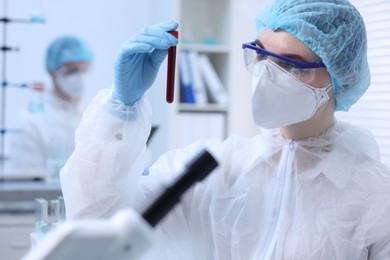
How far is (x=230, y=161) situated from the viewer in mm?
1295

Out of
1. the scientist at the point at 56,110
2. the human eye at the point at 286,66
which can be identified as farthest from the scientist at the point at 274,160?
the scientist at the point at 56,110

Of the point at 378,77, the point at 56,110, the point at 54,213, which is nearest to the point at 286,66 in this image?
the point at 378,77

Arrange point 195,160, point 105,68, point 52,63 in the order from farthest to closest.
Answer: point 105,68 < point 52,63 < point 195,160

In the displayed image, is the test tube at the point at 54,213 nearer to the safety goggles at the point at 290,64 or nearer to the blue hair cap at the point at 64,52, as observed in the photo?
the safety goggles at the point at 290,64

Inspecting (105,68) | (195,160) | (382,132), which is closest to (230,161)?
(382,132)

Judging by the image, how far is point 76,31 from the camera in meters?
3.47

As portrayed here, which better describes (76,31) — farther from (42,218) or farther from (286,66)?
(286,66)

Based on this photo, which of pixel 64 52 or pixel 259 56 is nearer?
pixel 259 56

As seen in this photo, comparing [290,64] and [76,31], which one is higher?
[76,31]

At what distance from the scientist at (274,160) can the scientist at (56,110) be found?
181cm

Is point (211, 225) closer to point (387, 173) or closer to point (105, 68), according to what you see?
point (387, 173)

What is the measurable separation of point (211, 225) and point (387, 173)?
1.34 ft

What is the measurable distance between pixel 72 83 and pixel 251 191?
2.21 meters

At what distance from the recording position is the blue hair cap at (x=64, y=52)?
124 inches
